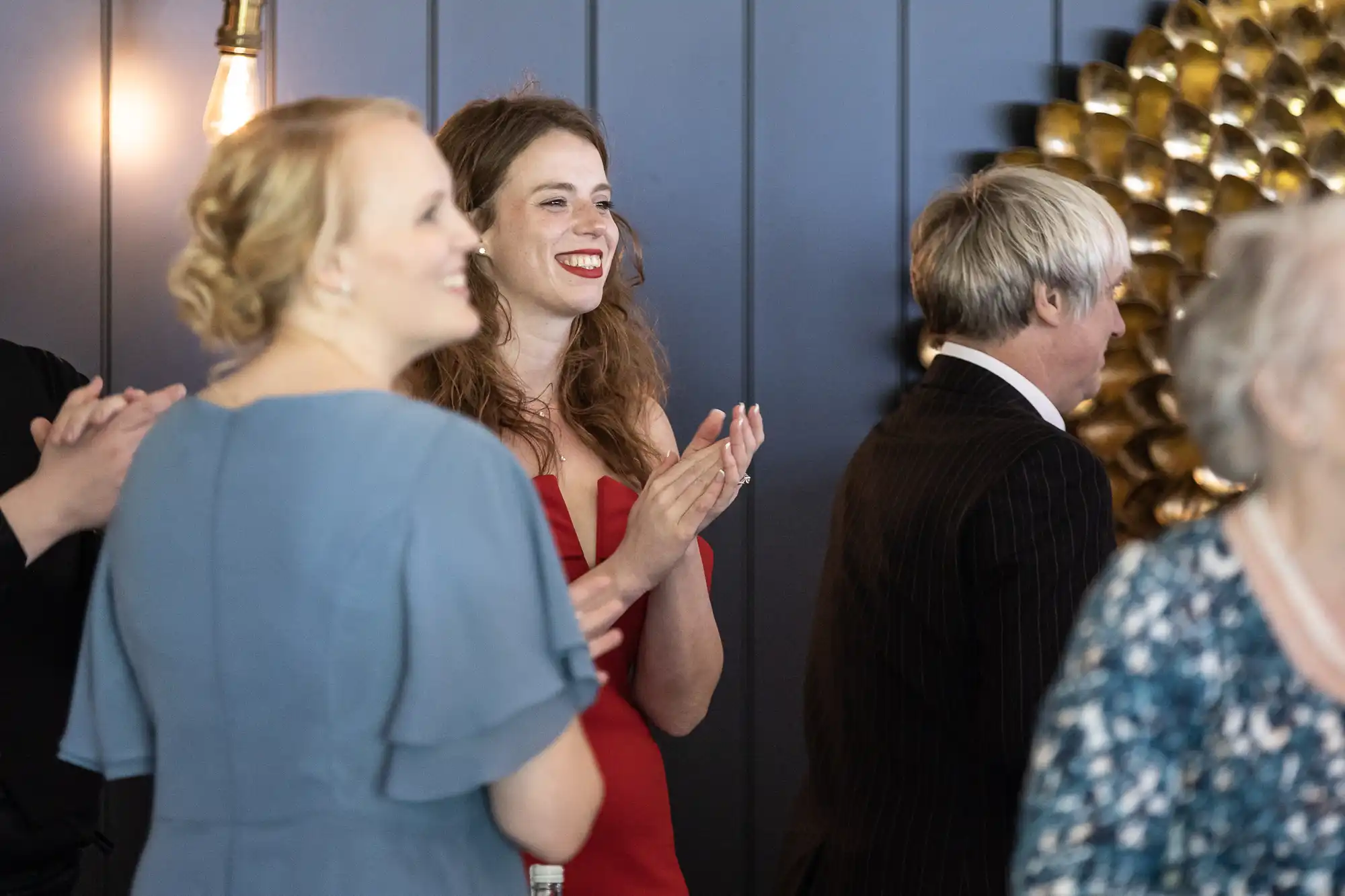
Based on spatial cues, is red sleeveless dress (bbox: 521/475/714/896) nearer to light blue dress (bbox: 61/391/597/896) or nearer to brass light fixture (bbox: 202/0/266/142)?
brass light fixture (bbox: 202/0/266/142)

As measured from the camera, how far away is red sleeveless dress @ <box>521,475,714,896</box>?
6.24ft

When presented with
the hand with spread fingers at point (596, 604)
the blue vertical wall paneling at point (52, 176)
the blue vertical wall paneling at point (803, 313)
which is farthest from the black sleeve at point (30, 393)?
the blue vertical wall paneling at point (803, 313)

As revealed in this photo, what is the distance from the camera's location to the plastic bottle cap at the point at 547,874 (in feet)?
4.60

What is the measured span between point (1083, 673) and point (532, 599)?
0.39m

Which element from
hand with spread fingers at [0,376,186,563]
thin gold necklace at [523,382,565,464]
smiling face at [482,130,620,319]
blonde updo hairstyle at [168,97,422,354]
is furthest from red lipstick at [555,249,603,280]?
blonde updo hairstyle at [168,97,422,354]

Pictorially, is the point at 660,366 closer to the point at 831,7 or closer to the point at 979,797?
the point at 831,7

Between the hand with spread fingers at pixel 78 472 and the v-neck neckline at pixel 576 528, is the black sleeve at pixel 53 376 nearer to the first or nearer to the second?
the hand with spread fingers at pixel 78 472

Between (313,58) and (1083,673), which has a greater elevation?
(313,58)

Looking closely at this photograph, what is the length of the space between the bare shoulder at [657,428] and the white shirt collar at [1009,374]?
46cm

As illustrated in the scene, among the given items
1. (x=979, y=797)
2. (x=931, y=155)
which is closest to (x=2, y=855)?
(x=979, y=797)

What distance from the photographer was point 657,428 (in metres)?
2.18

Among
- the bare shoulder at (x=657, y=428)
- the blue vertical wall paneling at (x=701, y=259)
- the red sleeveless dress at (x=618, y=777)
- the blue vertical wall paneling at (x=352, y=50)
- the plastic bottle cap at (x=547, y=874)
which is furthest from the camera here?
the blue vertical wall paneling at (x=701, y=259)

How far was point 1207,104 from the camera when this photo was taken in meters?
2.54

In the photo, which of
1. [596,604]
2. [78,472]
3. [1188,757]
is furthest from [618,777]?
[1188,757]
